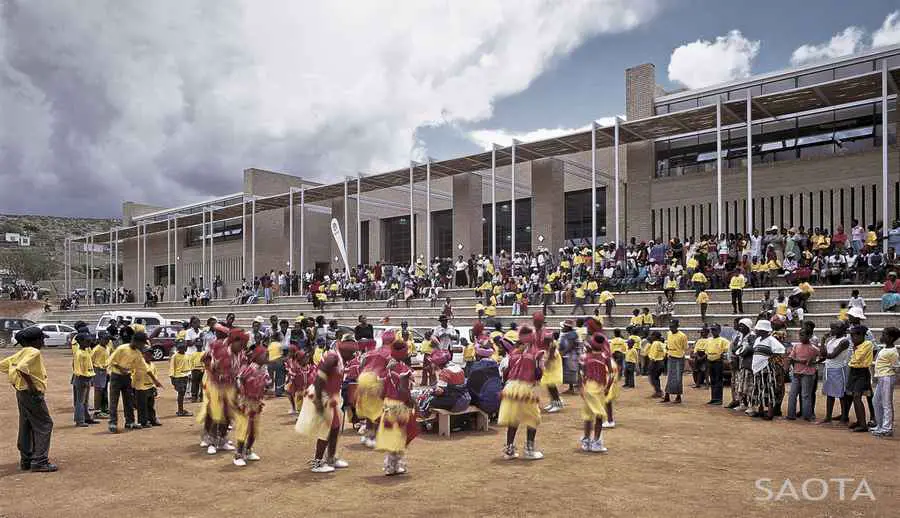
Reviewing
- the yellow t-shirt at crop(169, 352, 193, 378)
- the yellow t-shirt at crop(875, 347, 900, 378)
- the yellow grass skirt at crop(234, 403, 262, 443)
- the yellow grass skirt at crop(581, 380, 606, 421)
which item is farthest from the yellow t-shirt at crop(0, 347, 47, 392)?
the yellow t-shirt at crop(875, 347, 900, 378)

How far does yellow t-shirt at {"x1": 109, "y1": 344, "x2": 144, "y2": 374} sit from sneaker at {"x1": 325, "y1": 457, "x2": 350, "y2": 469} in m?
4.21

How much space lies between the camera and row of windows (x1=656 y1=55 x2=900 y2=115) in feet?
84.9

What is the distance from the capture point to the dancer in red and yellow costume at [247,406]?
8148 mm

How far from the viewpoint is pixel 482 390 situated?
10.4 m

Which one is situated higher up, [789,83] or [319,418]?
[789,83]

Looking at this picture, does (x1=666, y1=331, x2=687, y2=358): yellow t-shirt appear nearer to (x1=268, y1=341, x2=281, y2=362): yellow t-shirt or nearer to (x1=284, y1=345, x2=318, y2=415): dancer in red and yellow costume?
(x1=284, y1=345, x2=318, y2=415): dancer in red and yellow costume

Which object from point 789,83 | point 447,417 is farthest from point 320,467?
point 789,83

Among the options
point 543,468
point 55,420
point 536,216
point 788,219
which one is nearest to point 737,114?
point 788,219

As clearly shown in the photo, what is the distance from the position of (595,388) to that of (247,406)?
14.5 feet

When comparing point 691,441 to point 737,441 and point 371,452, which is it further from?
Answer: point 371,452

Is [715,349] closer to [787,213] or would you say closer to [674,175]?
[787,213]

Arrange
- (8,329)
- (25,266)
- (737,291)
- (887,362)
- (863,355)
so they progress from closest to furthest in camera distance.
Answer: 1. (887,362)
2. (863,355)
3. (737,291)
4. (8,329)
5. (25,266)

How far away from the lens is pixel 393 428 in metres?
7.42

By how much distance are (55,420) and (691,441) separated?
422 inches
